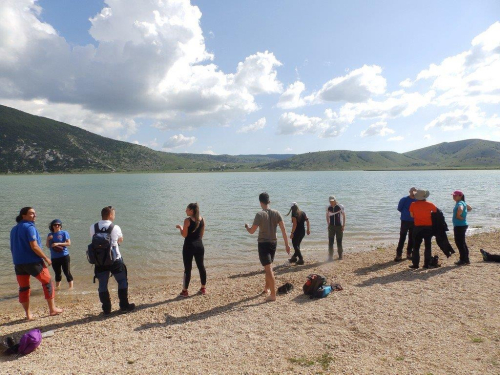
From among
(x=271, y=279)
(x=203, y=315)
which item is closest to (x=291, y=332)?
(x=271, y=279)

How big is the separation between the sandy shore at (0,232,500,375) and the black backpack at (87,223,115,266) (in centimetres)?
141

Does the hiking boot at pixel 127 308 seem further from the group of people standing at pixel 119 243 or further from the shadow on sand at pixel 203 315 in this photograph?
the shadow on sand at pixel 203 315

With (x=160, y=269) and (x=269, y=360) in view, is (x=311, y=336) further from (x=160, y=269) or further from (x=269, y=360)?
(x=160, y=269)

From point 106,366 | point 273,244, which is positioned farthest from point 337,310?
point 106,366

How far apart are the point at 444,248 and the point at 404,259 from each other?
1.72 metres

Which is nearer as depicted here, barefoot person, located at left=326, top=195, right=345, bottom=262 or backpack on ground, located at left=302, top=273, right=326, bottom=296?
backpack on ground, located at left=302, top=273, right=326, bottom=296

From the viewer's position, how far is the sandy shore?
4906 millimetres

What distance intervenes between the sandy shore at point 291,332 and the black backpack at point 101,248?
141 cm

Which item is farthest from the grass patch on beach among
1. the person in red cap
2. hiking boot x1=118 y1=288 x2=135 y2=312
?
the person in red cap

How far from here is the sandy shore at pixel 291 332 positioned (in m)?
4.91

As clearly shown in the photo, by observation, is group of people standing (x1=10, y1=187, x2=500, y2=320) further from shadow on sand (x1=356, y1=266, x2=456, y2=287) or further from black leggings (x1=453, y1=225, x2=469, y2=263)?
shadow on sand (x1=356, y1=266, x2=456, y2=287)

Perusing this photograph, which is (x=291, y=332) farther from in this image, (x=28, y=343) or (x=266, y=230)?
(x=28, y=343)

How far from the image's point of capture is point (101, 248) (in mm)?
6707

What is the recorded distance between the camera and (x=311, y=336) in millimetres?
5758
